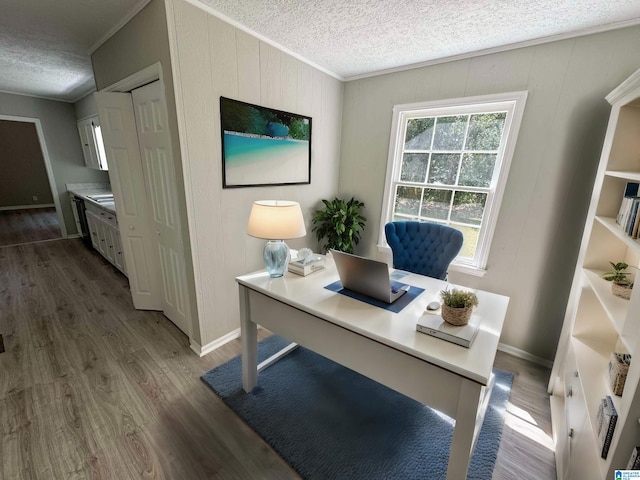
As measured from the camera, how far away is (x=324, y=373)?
2059 millimetres

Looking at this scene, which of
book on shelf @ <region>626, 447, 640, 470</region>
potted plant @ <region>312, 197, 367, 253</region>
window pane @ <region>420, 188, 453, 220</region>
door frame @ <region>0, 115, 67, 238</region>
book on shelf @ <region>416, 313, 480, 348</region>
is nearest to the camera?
book on shelf @ <region>626, 447, 640, 470</region>

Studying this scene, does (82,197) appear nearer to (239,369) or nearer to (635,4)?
(239,369)

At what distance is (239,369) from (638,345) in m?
2.16

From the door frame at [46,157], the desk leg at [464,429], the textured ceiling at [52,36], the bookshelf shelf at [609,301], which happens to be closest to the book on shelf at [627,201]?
the bookshelf shelf at [609,301]

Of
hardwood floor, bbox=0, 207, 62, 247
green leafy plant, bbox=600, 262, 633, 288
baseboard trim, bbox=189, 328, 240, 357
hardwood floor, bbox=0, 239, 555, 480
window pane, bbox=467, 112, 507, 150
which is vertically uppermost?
window pane, bbox=467, 112, 507, 150

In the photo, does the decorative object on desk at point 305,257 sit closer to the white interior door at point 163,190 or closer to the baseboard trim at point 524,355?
the white interior door at point 163,190

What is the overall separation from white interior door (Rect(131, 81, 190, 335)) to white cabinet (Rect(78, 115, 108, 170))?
264cm

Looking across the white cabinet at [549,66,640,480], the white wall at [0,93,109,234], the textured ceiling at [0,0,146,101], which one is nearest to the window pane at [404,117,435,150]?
the white cabinet at [549,66,640,480]

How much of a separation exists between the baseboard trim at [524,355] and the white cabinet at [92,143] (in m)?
5.75

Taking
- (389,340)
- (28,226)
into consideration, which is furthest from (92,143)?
(389,340)

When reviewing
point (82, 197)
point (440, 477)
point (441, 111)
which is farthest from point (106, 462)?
point (82, 197)

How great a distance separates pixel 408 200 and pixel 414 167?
349mm

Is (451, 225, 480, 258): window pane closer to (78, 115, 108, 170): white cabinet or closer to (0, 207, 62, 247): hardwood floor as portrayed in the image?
(78, 115, 108, 170): white cabinet

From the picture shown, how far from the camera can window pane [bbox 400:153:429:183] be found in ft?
8.98
